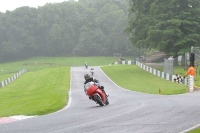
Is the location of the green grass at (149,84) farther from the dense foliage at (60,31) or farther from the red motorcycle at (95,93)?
the dense foliage at (60,31)

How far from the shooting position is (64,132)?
9695 mm

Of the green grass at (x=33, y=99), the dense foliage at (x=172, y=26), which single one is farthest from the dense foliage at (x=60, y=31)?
the green grass at (x=33, y=99)

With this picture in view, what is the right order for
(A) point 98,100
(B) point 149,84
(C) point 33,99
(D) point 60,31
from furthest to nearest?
(D) point 60,31
(B) point 149,84
(C) point 33,99
(A) point 98,100

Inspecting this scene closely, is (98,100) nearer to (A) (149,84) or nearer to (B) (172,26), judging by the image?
(A) (149,84)

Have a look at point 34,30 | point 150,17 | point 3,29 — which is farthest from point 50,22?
point 150,17

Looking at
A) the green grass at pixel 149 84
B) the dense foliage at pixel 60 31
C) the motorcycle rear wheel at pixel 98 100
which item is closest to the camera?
the motorcycle rear wheel at pixel 98 100

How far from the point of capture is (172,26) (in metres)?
45.8

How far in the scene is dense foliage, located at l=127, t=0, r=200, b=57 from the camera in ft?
149

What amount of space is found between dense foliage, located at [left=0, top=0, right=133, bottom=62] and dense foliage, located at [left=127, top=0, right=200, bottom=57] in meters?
68.6

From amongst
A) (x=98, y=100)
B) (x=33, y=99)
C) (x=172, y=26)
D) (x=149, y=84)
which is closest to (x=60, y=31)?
(x=172, y=26)

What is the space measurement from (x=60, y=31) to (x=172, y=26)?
272 ft

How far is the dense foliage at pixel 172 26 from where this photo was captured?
149 ft

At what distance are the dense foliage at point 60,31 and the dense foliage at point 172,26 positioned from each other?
68.6 meters

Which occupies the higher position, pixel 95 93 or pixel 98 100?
pixel 95 93
